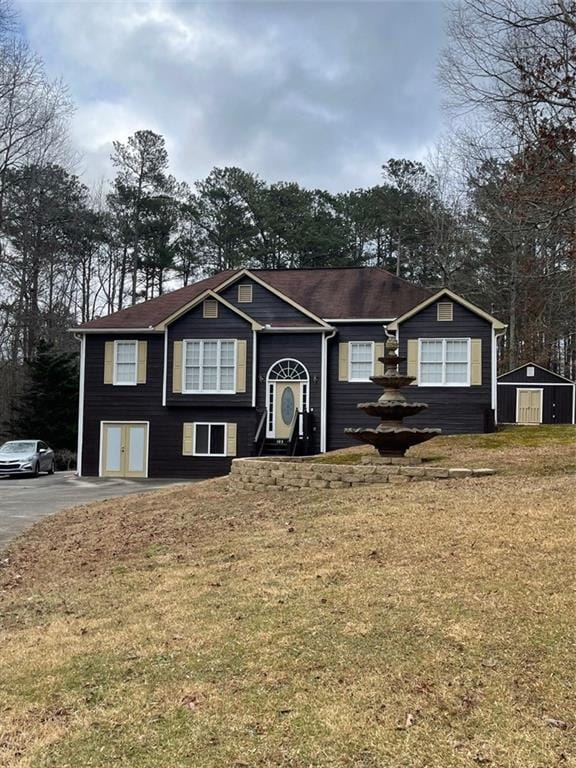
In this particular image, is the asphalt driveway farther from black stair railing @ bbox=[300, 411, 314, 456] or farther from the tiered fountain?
the tiered fountain

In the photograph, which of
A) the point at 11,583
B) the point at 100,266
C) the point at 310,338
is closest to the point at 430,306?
the point at 310,338

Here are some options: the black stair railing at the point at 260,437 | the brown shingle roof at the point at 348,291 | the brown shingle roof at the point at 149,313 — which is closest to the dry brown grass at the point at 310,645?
the black stair railing at the point at 260,437

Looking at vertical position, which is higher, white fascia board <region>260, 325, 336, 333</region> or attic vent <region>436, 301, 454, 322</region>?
attic vent <region>436, 301, 454, 322</region>

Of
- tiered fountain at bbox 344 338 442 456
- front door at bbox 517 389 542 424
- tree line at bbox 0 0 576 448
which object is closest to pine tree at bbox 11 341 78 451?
tree line at bbox 0 0 576 448

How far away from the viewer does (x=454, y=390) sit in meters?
22.6

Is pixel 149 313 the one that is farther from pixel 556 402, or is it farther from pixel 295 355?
pixel 556 402

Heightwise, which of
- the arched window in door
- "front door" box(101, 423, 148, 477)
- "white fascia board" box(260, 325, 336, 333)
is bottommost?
"front door" box(101, 423, 148, 477)

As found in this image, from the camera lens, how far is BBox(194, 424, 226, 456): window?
77.9 feet

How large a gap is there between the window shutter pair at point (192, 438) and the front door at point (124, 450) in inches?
55.7

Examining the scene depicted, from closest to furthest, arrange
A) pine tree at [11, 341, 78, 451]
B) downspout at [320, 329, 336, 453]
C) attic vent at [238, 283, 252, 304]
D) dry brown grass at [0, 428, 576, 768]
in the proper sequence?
1. dry brown grass at [0, 428, 576, 768]
2. downspout at [320, 329, 336, 453]
3. attic vent at [238, 283, 252, 304]
4. pine tree at [11, 341, 78, 451]

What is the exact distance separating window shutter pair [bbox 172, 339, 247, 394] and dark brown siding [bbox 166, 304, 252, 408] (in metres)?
0.11

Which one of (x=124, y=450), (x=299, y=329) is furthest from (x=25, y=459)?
(x=299, y=329)

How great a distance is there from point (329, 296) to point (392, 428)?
509 inches

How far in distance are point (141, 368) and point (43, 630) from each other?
1927cm
